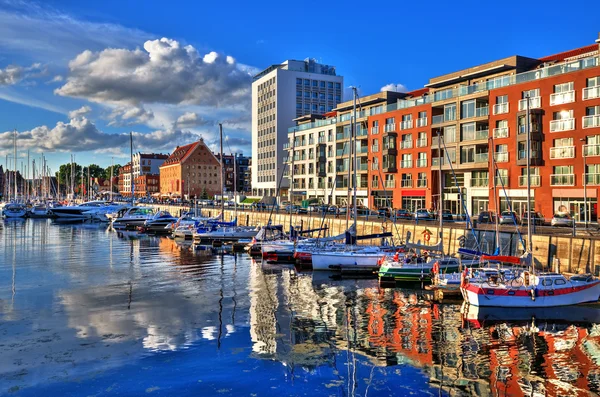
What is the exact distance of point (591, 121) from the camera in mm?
44562

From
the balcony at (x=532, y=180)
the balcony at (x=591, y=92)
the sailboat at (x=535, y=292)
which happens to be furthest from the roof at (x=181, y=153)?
the sailboat at (x=535, y=292)

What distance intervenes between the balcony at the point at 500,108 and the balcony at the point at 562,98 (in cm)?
498

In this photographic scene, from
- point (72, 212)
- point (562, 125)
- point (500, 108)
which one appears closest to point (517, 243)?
point (562, 125)

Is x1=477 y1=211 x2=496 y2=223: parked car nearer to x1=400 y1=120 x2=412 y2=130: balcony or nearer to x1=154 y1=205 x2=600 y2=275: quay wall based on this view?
x1=154 y1=205 x2=600 y2=275: quay wall

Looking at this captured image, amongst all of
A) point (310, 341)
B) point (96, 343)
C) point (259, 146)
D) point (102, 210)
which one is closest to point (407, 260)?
point (310, 341)

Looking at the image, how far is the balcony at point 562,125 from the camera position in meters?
46.1

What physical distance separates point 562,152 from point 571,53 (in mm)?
15443

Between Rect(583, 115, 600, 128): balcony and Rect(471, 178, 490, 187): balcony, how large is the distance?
11253 millimetres

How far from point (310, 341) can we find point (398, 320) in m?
5.18

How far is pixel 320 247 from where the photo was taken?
3919 centimetres

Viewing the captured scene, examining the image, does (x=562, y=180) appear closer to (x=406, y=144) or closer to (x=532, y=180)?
(x=532, y=180)

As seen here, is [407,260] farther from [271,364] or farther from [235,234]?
[235,234]

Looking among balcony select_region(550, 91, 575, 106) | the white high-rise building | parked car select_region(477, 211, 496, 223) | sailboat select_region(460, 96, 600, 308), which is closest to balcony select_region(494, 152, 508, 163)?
balcony select_region(550, 91, 575, 106)

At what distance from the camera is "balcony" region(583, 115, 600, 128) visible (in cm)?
4409
